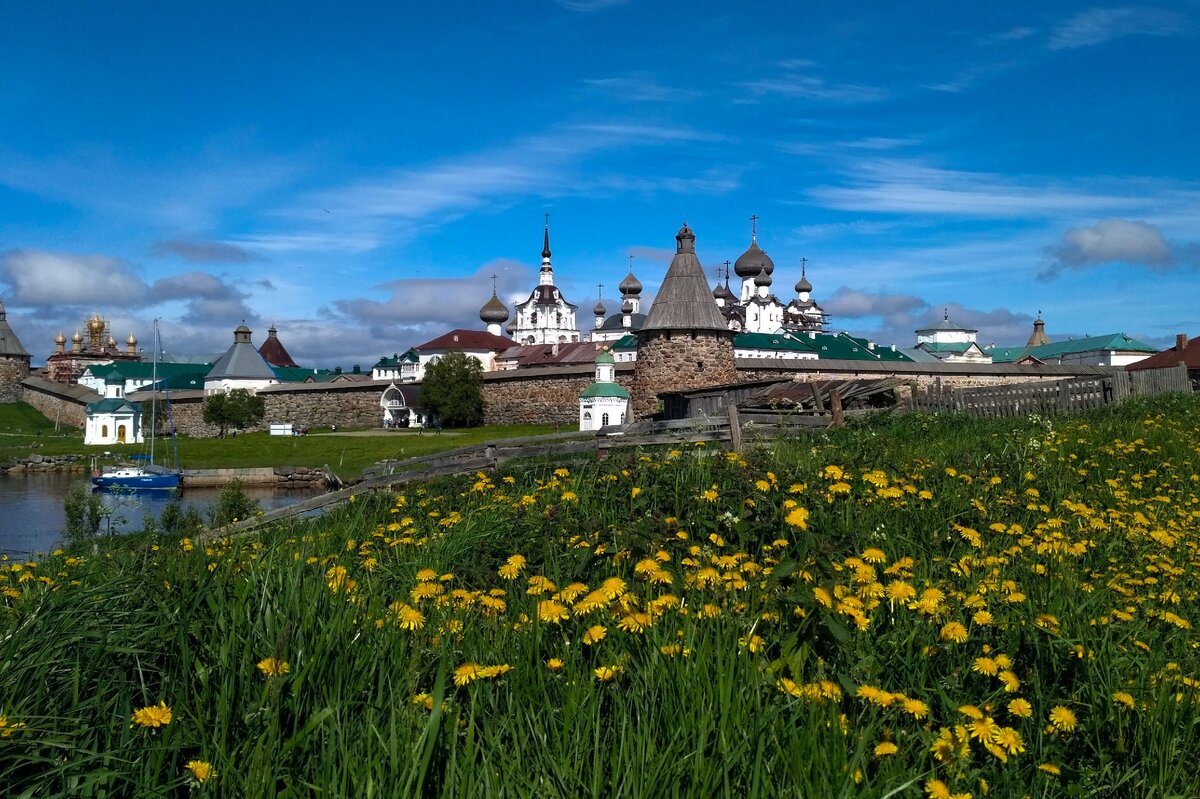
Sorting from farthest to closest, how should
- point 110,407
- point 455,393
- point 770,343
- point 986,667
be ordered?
point 770,343
point 110,407
point 455,393
point 986,667

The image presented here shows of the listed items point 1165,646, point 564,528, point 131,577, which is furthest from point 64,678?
point 1165,646

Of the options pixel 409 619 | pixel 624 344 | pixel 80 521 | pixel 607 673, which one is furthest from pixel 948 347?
pixel 607 673

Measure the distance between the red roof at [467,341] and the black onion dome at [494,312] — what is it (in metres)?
16.1

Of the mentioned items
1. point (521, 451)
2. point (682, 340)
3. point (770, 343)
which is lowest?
point (521, 451)

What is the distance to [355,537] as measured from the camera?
575 cm

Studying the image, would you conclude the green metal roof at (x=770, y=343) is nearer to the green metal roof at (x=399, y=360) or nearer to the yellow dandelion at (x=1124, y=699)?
the green metal roof at (x=399, y=360)

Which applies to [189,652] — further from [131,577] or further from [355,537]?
[355,537]

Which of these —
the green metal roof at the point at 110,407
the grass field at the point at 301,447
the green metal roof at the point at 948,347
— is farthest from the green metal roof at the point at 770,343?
the green metal roof at the point at 110,407

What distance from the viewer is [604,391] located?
36.0 m

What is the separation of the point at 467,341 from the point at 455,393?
2118 inches

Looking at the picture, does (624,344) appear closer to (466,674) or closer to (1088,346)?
(1088,346)

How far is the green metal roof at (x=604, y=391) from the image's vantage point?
36.0m

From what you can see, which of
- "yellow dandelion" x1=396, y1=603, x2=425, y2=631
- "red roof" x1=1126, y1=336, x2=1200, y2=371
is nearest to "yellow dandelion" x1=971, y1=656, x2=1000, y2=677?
"yellow dandelion" x1=396, y1=603, x2=425, y2=631

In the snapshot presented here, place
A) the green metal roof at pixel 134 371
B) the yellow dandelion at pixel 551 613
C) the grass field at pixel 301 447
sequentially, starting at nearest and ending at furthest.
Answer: the yellow dandelion at pixel 551 613 → the grass field at pixel 301 447 → the green metal roof at pixel 134 371
